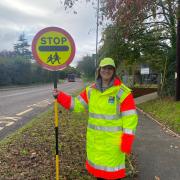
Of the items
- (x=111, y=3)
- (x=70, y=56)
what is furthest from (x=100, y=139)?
(x=111, y=3)

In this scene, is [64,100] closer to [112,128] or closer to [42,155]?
[112,128]

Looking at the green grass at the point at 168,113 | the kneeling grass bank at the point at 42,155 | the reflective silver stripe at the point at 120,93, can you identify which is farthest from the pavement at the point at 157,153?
the reflective silver stripe at the point at 120,93

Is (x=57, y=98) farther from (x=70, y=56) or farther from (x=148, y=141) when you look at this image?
(x=148, y=141)

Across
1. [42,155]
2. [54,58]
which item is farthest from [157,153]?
[54,58]

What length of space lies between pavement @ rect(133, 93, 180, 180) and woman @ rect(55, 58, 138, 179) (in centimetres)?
192

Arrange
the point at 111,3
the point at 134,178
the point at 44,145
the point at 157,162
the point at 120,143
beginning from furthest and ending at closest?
the point at 111,3 < the point at 44,145 < the point at 157,162 < the point at 134,178 < the point at 120,143

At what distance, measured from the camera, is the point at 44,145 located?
25.0ft

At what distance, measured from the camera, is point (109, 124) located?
4281 millimetres

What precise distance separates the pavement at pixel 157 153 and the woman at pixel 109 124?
6.29 ft

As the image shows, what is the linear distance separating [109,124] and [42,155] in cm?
288

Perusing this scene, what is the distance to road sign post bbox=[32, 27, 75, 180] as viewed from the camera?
541 centimetres

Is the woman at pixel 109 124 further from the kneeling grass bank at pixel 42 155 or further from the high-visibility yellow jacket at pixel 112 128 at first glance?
the kneeling grass bank at pixel 42 155

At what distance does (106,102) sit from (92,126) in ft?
1.24

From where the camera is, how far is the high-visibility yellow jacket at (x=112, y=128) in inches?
167
